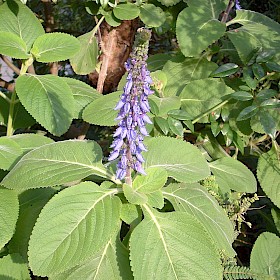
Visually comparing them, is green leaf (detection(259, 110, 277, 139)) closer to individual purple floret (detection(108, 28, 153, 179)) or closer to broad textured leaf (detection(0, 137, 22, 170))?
individual purple floret (detection(108, 28, 153, 179))

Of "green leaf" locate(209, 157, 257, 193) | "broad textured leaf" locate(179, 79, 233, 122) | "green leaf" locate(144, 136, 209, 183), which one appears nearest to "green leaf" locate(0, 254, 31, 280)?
"green leaf" locate(144, 136, 209, 183)

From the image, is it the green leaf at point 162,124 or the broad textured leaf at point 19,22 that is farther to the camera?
the broad textured leaf at point 19,22

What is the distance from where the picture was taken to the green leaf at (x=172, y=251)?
1.33 m

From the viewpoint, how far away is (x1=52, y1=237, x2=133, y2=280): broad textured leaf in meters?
1.44

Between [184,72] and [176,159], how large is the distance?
878 mm

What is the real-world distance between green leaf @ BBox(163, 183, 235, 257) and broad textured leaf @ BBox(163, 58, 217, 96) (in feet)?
2.61

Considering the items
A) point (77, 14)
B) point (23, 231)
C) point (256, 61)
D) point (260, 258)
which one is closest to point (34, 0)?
point (77, 14)

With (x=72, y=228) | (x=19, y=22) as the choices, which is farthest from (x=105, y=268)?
(x=19, y=22)

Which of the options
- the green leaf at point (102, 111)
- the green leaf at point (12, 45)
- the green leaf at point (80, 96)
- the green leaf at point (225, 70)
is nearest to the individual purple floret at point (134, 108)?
the green leaf at point (102, 111)

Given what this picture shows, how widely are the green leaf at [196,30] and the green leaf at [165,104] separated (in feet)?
0.95

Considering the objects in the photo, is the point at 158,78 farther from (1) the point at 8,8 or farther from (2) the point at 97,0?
(1) the point at 8,8

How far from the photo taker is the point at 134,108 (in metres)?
1.30

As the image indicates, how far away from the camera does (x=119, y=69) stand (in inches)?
107

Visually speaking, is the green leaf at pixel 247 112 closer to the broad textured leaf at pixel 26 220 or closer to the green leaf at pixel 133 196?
the green leaf at pixel 133 196
